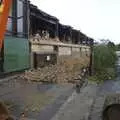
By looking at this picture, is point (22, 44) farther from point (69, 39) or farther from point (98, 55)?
point (69, 39)

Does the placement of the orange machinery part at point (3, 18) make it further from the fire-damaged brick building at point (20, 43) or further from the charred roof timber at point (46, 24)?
the charred roof timber at point (46, 24)

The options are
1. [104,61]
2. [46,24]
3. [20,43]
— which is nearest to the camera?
[20,43]

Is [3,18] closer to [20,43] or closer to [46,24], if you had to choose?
[20,43]

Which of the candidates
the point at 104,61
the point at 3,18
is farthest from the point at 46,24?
the point at 3,18

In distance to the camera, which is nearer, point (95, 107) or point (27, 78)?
point (95, 107)

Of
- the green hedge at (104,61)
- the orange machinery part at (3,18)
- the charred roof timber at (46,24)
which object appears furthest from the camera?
the charred roof timber at (46,24)

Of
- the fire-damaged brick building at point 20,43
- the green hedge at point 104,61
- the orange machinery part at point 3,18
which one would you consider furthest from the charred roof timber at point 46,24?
the orange machinery part at point 3,18

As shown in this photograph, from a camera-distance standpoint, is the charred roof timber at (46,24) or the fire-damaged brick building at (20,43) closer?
the fire-damaged brick building at (20,43)

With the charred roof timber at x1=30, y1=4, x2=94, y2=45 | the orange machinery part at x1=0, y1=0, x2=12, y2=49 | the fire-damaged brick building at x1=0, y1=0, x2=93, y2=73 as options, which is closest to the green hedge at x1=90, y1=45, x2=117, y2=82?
the charred roof timber at x1=30, y1=4, x2=94, y2=45

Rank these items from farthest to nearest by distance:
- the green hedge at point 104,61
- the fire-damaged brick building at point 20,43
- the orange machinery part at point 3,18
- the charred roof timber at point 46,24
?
the charred roof timber at point 46,24 → the green hedge at point 104,61 → the fire-damaged brick building at point 20,43 → the orange machinery part at point 3,18

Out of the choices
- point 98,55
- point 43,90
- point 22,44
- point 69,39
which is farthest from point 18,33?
point 69,39

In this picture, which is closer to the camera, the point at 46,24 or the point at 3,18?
the point at 3,18

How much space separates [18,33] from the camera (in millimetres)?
16172

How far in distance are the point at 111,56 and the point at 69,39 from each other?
11242 mm
